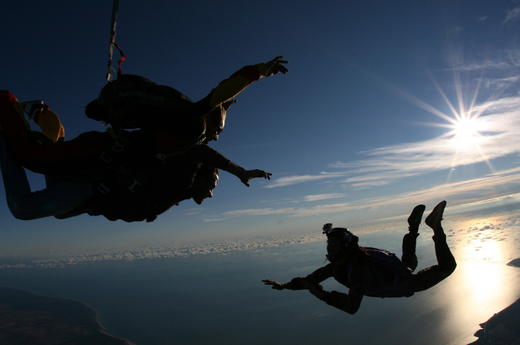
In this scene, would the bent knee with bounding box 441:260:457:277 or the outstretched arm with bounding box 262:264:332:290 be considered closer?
the outstretched arm with bounding box 262:264:332:290

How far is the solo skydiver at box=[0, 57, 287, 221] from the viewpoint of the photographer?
201cm

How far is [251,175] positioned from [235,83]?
0.94 meters

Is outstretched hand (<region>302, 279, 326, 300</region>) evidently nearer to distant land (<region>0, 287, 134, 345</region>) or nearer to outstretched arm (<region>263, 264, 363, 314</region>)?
outstretched arm (<region>263, 264, 363, 314</region>)

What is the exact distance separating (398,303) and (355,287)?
710 feet

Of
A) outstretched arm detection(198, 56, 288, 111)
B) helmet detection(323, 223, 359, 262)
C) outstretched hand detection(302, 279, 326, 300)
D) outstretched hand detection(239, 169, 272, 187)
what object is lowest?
outstretched hand detection(302, 279, 326, 300)

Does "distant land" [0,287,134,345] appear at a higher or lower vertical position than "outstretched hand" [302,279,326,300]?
lower

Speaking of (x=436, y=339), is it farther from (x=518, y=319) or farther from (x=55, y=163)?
(x=55, y=163)

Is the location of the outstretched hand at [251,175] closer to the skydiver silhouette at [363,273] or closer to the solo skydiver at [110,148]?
the solo skydiver at [110,148]

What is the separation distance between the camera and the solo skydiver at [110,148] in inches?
79.3

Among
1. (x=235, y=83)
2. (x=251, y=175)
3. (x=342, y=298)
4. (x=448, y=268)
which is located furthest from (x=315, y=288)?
(x=235, y=83)

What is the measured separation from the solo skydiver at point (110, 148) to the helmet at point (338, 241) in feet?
6.99

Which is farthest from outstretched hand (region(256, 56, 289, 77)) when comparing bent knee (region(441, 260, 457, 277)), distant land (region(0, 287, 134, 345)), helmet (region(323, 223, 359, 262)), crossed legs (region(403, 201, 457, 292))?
distant land (region(0, 287, 134, 345))

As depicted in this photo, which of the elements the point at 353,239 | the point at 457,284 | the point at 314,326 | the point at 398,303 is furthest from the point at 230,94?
the point at 457,284

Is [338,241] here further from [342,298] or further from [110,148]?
[110,148]
